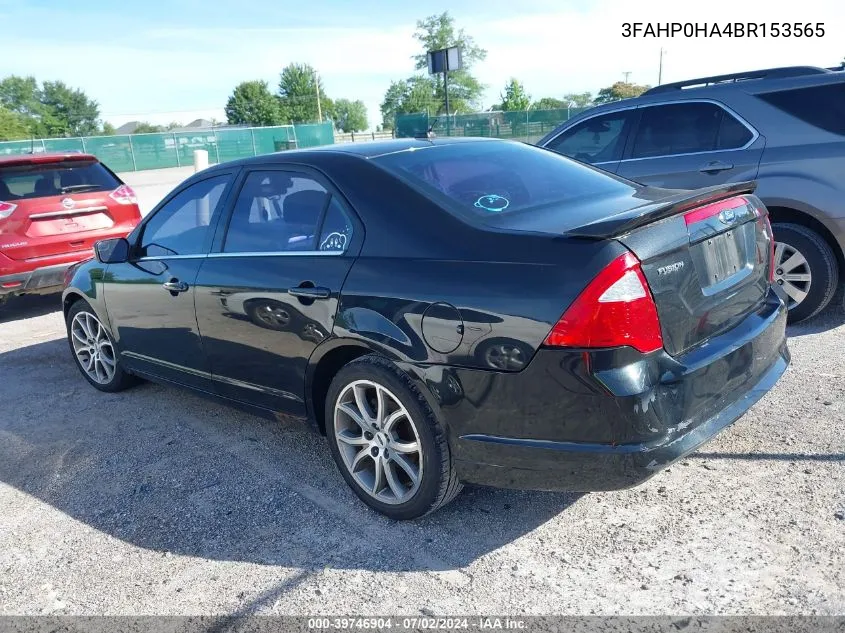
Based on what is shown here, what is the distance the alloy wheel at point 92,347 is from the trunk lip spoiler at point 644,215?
12.0ft

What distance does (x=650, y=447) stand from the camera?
8.36 ft

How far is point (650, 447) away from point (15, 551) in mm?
2736

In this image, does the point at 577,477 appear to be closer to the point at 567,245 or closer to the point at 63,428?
the point at 567,245

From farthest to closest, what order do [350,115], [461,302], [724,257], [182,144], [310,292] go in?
[350,115] < [182,144] < [310,292] < [724,257] < [461,302]

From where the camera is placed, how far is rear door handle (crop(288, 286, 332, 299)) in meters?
3.19

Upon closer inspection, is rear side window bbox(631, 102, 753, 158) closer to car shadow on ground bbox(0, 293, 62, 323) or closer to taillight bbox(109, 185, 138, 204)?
taillight bbox(109, 185, 138, 204)

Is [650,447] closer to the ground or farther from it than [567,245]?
closer to the ground

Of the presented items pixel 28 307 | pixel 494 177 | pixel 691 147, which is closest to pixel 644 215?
pixel 494 177

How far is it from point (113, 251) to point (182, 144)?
1572 inches

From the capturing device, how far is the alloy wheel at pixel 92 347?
200 inches

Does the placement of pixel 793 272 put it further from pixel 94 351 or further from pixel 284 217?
pixel 94 351

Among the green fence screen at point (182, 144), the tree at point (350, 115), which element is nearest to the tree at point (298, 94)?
the tree at point (350, 115)

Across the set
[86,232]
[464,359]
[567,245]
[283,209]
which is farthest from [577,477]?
[86,232]

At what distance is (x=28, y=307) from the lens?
27.3 ft
